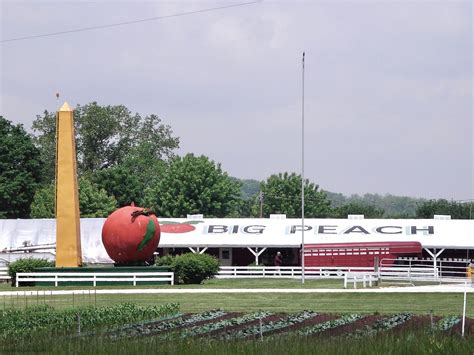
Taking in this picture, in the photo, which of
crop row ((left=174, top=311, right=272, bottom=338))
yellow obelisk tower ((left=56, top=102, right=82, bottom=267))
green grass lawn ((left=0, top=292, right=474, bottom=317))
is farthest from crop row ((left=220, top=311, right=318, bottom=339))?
yellow obelisk tower ((left=56, top=102, right=82, bottom=267))

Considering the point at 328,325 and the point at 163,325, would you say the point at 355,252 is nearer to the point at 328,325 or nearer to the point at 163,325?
the point at 328,325

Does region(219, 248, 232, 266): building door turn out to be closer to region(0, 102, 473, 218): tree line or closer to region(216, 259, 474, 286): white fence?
region(216, 259, 474, 286): white fence

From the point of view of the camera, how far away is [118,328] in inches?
1051

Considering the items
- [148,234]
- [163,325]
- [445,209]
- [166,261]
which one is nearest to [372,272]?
[166,261]

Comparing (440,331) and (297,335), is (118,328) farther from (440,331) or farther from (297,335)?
(440,331)

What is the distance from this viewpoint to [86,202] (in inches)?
4126

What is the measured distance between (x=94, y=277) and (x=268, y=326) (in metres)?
24.1

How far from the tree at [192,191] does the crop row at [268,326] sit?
269 ft

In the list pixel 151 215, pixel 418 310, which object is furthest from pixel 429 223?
pixel 418 310

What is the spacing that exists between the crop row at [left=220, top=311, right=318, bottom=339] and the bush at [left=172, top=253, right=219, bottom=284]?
2147 centimetres

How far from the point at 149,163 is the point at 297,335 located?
105m

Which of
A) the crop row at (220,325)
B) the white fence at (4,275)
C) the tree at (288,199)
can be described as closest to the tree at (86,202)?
Result: the tree at (288,199)

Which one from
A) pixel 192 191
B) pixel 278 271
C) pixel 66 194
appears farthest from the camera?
pixel 192 191

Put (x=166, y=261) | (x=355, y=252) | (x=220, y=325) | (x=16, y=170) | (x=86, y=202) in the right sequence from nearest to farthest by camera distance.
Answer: (x=220, y=325) < (x=166, y=261) < (x=355, y=252) < (x=86, y=202) < (x=16, y=170)
